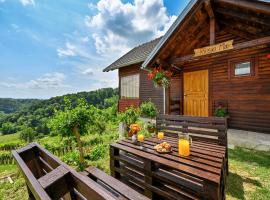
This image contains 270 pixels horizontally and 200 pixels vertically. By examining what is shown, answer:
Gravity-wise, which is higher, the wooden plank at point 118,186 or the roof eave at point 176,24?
the roof eave at point 176,24

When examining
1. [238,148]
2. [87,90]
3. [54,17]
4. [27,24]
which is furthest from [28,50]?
[87,90]

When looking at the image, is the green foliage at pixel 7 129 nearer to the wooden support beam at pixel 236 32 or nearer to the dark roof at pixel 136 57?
the dark roof at pixel 136 57

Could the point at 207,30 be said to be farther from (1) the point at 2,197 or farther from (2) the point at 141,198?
(1) the point at 2,197

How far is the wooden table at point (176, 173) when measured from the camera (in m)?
1.48

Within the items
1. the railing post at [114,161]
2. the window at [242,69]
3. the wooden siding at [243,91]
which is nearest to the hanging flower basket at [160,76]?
the wooden siding at [243,91]

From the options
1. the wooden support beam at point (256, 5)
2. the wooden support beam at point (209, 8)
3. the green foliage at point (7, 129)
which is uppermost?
the wooden support beam at point (209, 8)

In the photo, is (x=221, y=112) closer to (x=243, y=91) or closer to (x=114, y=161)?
(x=243, y=91)

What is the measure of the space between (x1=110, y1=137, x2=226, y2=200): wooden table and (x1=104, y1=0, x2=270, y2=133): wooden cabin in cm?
348

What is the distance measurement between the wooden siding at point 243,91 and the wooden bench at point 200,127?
3131 mm

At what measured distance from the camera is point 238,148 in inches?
160

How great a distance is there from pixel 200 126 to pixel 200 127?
0.02 metres

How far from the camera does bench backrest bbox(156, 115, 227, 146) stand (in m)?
2.63

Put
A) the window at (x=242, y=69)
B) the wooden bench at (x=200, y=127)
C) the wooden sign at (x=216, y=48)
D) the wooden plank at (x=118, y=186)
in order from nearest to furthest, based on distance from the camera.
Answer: the wooden plank at (x=118, y=186) → the wooden bench at (x=200, y=127) → the wooden sign at (x=216, y=48) → the window at (x=242, y=69)

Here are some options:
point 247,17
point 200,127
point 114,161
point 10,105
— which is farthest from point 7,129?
point 247,17
